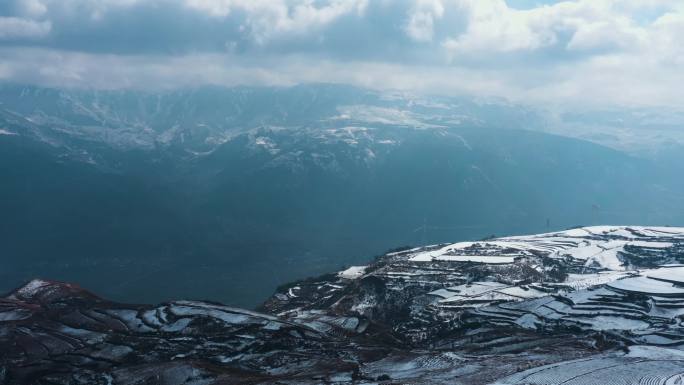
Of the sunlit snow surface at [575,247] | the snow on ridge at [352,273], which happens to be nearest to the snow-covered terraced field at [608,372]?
the sunlit snow surface at [575,247]

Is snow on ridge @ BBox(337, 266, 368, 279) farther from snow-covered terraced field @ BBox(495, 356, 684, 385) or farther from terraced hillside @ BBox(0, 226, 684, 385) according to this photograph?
snow-covered terraced field @ BBox(495, 356, 684, 385)

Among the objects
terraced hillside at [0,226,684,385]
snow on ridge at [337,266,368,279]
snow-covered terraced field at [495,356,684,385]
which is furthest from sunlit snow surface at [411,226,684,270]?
snow-covered terraced field at [495,356,684,385]

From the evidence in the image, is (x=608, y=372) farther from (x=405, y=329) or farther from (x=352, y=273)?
(x=352, y=273)

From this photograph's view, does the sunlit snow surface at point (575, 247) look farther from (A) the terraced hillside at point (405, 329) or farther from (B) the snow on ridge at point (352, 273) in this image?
Result: (B) the snow on ridge at point (352, 273)

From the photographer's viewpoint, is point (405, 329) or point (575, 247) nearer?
point (405, 329)

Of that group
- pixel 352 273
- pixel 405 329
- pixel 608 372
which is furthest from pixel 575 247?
pixel 608 372

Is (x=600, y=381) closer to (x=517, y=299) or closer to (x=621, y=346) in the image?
(x=621, y=346)

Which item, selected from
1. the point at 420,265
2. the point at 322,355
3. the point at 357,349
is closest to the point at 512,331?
the point at 357,349

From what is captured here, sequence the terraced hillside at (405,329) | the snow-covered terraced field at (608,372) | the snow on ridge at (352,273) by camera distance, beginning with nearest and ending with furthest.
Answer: the snow-covered terraced field at (608,372) → the terraced hillside at (405,329) → the snow on ridge at (352,273)
